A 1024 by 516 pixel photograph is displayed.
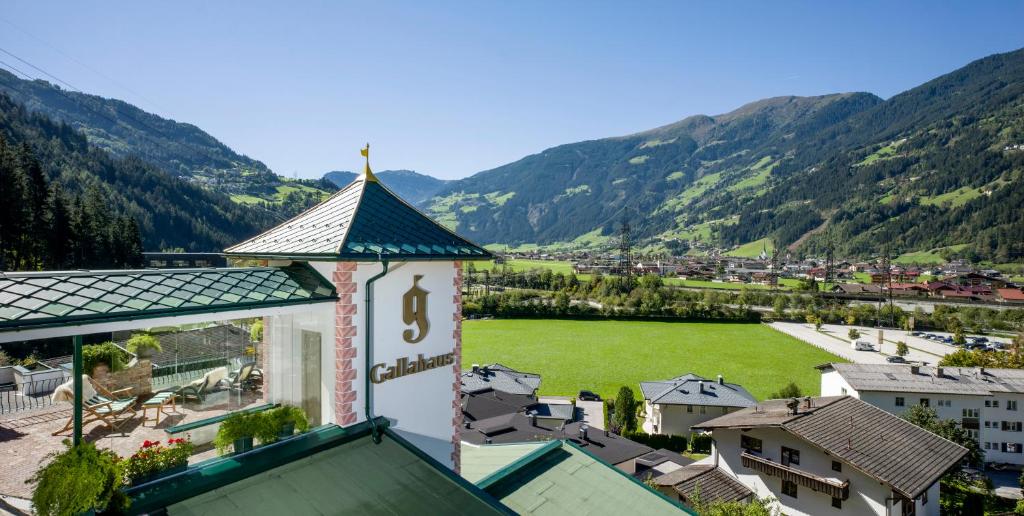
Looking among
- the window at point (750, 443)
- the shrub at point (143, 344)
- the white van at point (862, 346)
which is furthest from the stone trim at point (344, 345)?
the white van at point (862, 346)

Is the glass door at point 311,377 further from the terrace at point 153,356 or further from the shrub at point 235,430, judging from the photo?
the shrub at point 235,430

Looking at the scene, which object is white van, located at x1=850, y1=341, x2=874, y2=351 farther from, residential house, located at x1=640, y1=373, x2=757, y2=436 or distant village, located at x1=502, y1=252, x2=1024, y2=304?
residential house, located at x1=640, y1=373, x2=757, y2=436

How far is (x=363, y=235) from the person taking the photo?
6676mm

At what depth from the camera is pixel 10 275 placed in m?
4.79

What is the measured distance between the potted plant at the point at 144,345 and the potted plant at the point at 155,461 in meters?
1.80

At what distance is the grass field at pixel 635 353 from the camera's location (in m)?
50.8

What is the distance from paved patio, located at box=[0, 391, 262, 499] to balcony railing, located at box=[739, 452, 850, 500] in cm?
2079

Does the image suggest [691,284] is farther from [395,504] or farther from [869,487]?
[395,504]

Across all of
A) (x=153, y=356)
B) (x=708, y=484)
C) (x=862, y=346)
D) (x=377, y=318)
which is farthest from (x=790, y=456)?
(x=862, y=346)

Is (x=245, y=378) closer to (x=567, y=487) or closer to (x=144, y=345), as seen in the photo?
(x=144, y=345)

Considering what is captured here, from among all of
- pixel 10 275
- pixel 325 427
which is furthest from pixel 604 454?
pixel 10 275

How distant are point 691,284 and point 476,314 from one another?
5642 cm

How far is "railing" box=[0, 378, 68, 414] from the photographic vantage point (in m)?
5.70

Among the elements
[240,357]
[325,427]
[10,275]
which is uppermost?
[10,275]
